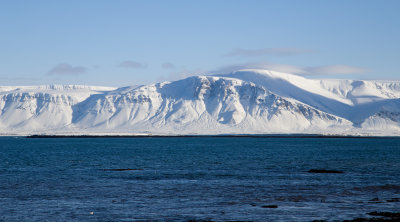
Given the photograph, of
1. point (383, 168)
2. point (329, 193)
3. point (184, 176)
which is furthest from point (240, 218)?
point (383, 168)

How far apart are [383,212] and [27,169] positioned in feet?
185

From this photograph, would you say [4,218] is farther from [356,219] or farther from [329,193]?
[329,193]

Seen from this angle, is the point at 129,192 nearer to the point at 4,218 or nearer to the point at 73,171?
the point at 4,218

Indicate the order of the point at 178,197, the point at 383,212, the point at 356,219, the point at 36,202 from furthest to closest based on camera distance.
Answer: the point at 178,197 → the point at 36,202 → the point at 383,212 → the point at 356,219

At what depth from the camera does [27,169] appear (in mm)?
84375

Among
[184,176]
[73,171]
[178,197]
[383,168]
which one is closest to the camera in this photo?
[178,197]

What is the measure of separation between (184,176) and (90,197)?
70.3 feet

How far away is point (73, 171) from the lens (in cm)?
8038

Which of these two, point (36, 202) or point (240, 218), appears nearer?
point (240, 218)

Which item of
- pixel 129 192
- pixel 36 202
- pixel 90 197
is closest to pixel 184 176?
pixel 129 192

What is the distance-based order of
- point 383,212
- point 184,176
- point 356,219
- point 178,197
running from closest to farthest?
1. point 356,219
2. point 383,212
3. point 178,197
4. point 184,176

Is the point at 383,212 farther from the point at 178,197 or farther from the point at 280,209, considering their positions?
the point at 178,197

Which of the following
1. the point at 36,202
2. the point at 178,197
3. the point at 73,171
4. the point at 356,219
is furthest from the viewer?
the point at 73,171

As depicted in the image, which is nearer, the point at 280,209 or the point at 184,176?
the point at 280,209
